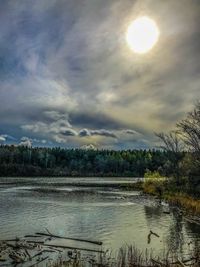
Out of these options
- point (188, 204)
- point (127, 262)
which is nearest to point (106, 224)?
point (188, 204)

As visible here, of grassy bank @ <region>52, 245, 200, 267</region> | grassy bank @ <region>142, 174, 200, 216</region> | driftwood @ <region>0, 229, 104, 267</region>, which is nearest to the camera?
grassy bank @ <region>52, 245, 200, 267</region>

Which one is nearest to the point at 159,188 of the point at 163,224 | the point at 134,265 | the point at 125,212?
the point at 125,212

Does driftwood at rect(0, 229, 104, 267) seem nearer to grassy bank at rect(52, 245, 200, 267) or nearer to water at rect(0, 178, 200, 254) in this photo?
grassy bank at rect(52, 245, 200, 267)

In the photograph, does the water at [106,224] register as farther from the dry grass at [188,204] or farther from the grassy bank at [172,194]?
the grassy bank at [172,194]

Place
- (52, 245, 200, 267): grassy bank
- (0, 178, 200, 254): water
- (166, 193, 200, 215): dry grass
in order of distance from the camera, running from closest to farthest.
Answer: (52, 245, 200, 267): grassy bank
(0, 178, 200, 254): water
(166, 193, 200, 215): dry grass

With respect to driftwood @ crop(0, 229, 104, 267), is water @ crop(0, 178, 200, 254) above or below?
above

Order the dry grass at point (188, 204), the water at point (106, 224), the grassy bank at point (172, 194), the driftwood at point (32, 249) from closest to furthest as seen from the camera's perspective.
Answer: the driftwood at point (32, 249)
the water at point (106, 224)
the dry grass at point (188, 204)
the grassy bank at point (172, 194)

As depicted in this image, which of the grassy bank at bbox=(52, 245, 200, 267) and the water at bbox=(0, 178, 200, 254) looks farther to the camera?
the water at bbox=(0, 178, 200, 254)

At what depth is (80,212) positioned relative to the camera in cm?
5291

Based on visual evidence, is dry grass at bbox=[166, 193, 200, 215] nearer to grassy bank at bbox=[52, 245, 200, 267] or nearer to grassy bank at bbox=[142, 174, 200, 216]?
grassy bank at bbox=[142, 174, 200, 216]

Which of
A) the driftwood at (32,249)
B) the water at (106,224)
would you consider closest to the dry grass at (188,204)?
the water at (106,224)

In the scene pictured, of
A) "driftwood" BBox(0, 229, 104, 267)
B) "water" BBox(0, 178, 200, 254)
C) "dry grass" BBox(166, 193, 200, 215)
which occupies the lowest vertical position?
"driftwood" BBox(0, 229, 104, 267)

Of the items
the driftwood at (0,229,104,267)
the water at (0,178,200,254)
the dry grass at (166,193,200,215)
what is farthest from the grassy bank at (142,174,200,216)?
the driftwood at (0,229,104,267)

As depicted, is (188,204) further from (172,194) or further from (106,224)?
(172,194)
